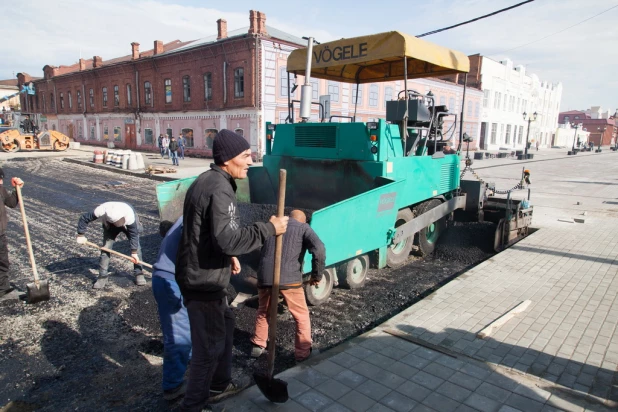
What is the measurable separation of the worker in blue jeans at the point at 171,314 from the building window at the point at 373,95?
26.6m

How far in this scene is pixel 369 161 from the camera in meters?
5.34

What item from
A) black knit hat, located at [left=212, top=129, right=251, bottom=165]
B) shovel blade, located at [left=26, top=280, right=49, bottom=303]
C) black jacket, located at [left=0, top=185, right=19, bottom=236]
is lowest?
shovel blade, located at [left=26, top=280, right=49, bottom=303]

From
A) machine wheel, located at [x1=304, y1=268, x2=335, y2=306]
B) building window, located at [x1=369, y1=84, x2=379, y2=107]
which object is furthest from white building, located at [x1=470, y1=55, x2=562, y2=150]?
machine wheel, located at [x1=304, y1=268, x2=335, y2=306]

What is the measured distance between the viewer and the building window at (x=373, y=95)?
2773cm

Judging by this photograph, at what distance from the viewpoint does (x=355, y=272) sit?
520 cm

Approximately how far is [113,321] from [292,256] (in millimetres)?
2206

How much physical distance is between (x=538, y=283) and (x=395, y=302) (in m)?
1.84

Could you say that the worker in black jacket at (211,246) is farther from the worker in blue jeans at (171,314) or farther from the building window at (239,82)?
the building window at (239,82)

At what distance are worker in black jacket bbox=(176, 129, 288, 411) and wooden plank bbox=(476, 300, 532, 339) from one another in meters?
2.33

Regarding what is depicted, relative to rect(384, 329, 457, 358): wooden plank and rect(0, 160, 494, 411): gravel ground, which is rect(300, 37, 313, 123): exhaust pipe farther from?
rect(384, 329, 457, 358): wooden plank

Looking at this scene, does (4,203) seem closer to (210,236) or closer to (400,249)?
(210,236)

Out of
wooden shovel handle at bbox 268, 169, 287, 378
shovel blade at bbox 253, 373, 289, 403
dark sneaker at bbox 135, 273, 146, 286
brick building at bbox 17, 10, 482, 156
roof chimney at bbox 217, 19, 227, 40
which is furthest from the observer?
roof chimney at bbox 217, 19, 227, 40

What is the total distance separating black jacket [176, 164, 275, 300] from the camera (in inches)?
87.3

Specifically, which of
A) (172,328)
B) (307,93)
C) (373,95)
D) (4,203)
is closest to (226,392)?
(172,328)
